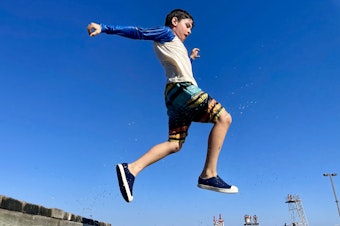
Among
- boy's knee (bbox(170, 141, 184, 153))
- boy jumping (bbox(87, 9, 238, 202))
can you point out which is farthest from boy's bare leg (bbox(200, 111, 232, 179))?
boy's knee (bbox(170, 141, 184, 153))

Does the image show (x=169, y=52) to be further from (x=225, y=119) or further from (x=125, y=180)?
(x=125, y=180)

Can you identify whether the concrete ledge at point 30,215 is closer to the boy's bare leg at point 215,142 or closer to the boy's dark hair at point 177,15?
the boy's bare leg at point 215,142

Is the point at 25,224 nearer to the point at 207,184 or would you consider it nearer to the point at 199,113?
the point at 207,184

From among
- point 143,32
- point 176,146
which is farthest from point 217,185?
point 143,32

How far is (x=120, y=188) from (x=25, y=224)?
4.53 feet

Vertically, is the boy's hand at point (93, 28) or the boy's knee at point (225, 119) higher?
the boy's hand at point (93, 28)

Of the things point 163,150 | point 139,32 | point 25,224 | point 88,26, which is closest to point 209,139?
point 163,150

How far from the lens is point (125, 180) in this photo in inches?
151

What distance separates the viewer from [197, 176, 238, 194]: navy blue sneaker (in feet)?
13.8

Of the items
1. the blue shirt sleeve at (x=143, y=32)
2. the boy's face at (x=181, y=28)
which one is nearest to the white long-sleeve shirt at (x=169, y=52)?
the blue shirt sleeve at (x=143, y=32)

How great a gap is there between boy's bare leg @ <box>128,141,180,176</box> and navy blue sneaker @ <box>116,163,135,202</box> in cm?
7

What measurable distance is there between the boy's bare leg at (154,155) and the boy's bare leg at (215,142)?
0.47 meters

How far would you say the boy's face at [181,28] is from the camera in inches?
188

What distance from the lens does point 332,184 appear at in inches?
1529
